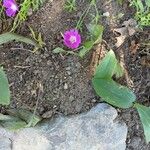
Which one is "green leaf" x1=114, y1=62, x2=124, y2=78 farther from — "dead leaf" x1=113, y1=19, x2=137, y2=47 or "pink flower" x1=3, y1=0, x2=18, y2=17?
"pink flower" x1=3, y1=0, x2=18, y2=17

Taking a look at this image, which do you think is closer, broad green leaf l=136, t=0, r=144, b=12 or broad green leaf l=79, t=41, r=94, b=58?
broad green leaf l=79, t=41, r=94, b=58

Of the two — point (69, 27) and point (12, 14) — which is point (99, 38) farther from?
point (12, 14)

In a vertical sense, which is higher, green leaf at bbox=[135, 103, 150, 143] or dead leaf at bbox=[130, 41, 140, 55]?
dead leaf at bbox=[130, 41, 140, 55]

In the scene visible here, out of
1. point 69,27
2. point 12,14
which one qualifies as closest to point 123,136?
point 69,27

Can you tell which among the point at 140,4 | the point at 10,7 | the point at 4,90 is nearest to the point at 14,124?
the point at 4,90

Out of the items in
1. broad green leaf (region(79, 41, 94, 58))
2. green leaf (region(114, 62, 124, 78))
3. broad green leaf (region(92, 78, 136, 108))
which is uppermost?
broad green leaf (region(79, 41, 94, 58))

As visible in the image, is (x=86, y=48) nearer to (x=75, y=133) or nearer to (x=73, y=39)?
(x=73, y=39)

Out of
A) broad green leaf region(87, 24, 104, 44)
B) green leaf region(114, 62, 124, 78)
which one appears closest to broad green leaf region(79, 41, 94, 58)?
broad green leaf region(87, 24, 104, 44)

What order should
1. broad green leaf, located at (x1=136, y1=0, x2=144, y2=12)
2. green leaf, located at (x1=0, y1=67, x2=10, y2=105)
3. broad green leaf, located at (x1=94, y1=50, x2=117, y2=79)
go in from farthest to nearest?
broad green leaf, located at (x1=136, y1=0, x2=144, y2=12), broad green leaf, located at (x1=94, y1=50, x2=117, y2=79), green leaf, located at (x1=0, y1=67, x2=10, y2=105)
